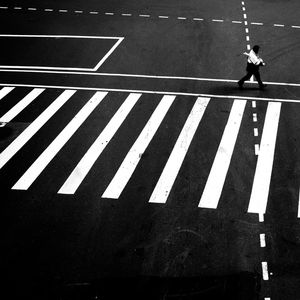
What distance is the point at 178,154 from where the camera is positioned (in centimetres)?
1287

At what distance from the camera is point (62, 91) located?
16734mm

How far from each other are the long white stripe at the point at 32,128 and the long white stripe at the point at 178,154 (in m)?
5.00

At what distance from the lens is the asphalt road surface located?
9.08 metres

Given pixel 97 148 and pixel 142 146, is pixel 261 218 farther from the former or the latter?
pixel 97 148

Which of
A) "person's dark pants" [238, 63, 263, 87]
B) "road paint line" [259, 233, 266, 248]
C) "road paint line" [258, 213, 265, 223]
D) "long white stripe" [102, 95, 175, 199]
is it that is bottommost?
"road paint line" [259, 233, 266, 248]

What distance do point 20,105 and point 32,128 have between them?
1.92 metres

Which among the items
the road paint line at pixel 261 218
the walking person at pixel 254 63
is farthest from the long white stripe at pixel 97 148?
the road paint line at pixel 261 218

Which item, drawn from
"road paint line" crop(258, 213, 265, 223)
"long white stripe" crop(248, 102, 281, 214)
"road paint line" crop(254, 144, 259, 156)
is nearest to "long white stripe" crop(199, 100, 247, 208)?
"road paint line" crop(254, 144, 259, 156)

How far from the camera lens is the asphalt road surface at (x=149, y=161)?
29.8 feet

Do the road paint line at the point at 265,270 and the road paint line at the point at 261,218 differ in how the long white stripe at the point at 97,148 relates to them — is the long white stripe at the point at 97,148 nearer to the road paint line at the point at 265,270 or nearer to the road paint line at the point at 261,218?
the road paint line at the point at 261,218

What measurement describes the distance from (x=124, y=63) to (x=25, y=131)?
6404 mm

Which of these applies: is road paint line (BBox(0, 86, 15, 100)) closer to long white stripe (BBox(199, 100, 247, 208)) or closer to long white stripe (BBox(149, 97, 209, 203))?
long white stripe (BBox(149, 97, 209, 203))

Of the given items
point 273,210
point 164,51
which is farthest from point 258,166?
point 164,51

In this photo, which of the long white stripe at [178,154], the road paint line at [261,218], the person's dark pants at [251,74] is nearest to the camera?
the road paint line at [261,218]
